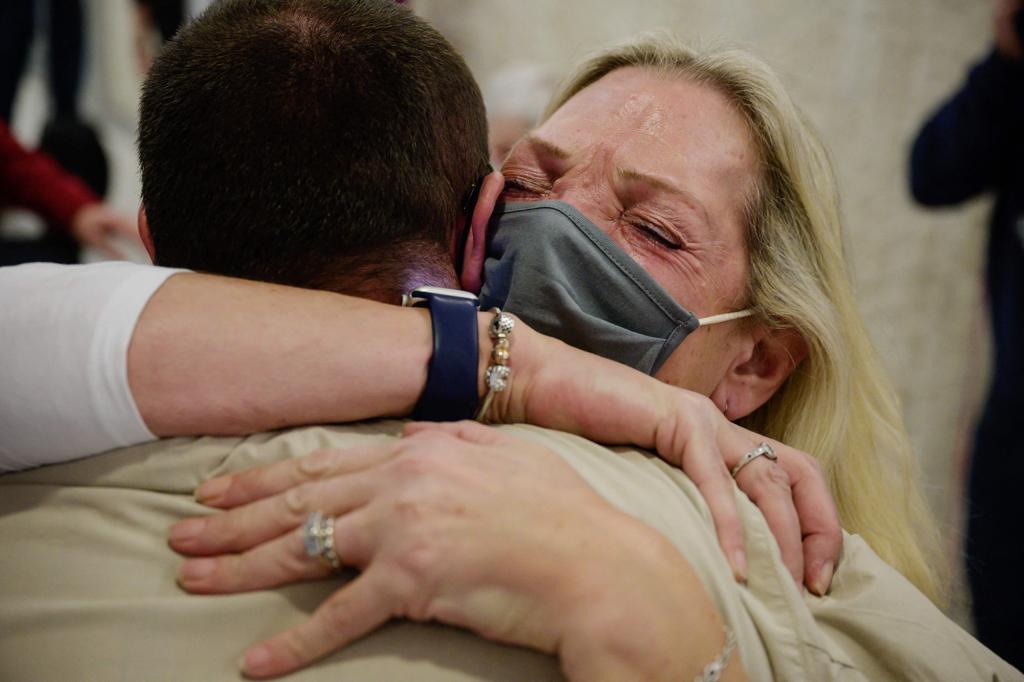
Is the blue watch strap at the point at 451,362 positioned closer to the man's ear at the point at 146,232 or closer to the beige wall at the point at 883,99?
the man's ear at the point at 146,232

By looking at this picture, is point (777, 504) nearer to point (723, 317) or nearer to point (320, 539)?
point (723, 317)

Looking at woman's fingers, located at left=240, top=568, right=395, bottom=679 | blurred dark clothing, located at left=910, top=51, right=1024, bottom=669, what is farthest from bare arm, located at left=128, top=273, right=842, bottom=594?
blurred dark clothing, located at left=910, top=51, right=1024, bottom=669

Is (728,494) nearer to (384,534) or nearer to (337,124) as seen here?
(384,534)

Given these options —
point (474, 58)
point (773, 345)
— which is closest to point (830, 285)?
point (773, 345)

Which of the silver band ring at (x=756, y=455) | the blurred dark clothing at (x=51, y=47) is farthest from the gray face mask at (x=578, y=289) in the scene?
the blurred dark clothing at (x=51, y=47)

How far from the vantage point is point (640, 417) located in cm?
113

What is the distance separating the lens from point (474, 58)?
4633 millimetres

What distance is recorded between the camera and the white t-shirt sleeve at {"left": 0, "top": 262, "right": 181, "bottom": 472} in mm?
969

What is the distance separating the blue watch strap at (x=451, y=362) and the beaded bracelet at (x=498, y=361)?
2cm

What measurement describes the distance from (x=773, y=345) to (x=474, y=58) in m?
3.43

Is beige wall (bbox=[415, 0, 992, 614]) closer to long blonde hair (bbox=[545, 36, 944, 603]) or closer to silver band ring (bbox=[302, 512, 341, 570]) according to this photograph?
long blonde hair (bbox=[545, 36, 944, 603])

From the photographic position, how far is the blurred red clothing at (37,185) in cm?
313

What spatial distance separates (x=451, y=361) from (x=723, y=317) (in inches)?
25.7

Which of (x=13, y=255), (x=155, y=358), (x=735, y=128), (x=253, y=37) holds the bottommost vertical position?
(x=13, y=255)
